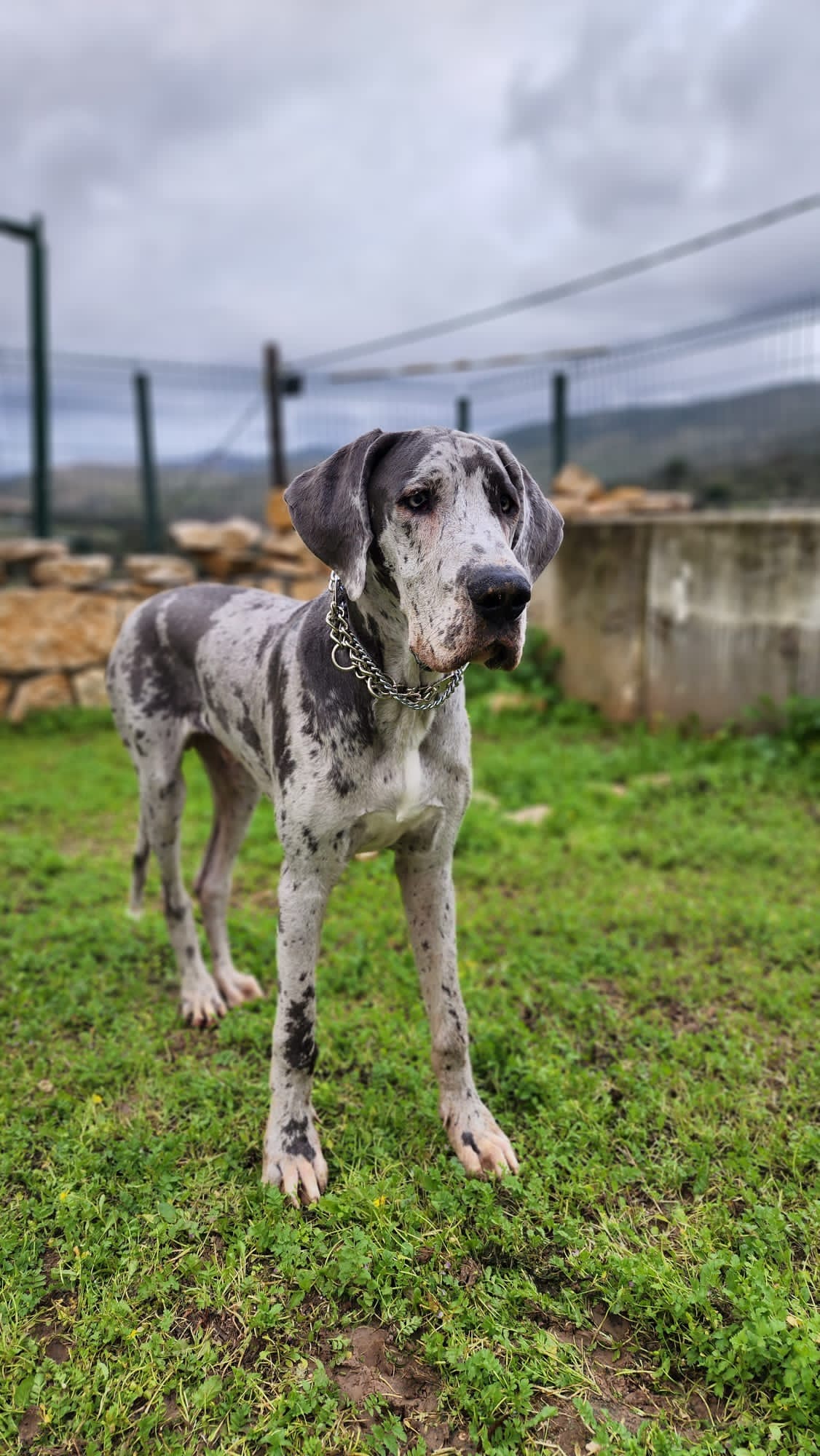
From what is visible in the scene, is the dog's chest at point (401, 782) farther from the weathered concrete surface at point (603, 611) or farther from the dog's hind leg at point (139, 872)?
the weathered concrete surface at point (603, 611)

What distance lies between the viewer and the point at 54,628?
27.1 ft

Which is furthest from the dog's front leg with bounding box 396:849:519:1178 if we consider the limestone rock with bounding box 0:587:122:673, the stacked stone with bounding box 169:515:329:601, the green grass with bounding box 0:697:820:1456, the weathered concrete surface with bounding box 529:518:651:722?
the stacked stone with bounding box 169:515:329:601

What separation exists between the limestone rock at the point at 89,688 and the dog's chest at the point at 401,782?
21.0ft

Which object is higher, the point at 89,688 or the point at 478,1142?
the point at 89,688

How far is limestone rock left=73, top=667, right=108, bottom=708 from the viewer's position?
27.4 ft

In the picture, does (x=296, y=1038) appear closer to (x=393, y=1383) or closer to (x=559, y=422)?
(x=393, y=1383)

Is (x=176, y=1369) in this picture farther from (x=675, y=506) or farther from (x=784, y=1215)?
(x=675, y=506)

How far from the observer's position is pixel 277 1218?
2447mm

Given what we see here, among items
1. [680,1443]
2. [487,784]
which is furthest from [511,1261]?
[487,784]

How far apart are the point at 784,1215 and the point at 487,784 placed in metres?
3.83

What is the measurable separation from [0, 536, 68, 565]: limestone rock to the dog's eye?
697 centimetres

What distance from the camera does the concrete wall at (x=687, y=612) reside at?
6277mm

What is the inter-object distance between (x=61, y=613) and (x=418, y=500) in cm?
684

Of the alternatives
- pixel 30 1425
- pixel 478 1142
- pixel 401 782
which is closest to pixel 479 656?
pixel 401 782
